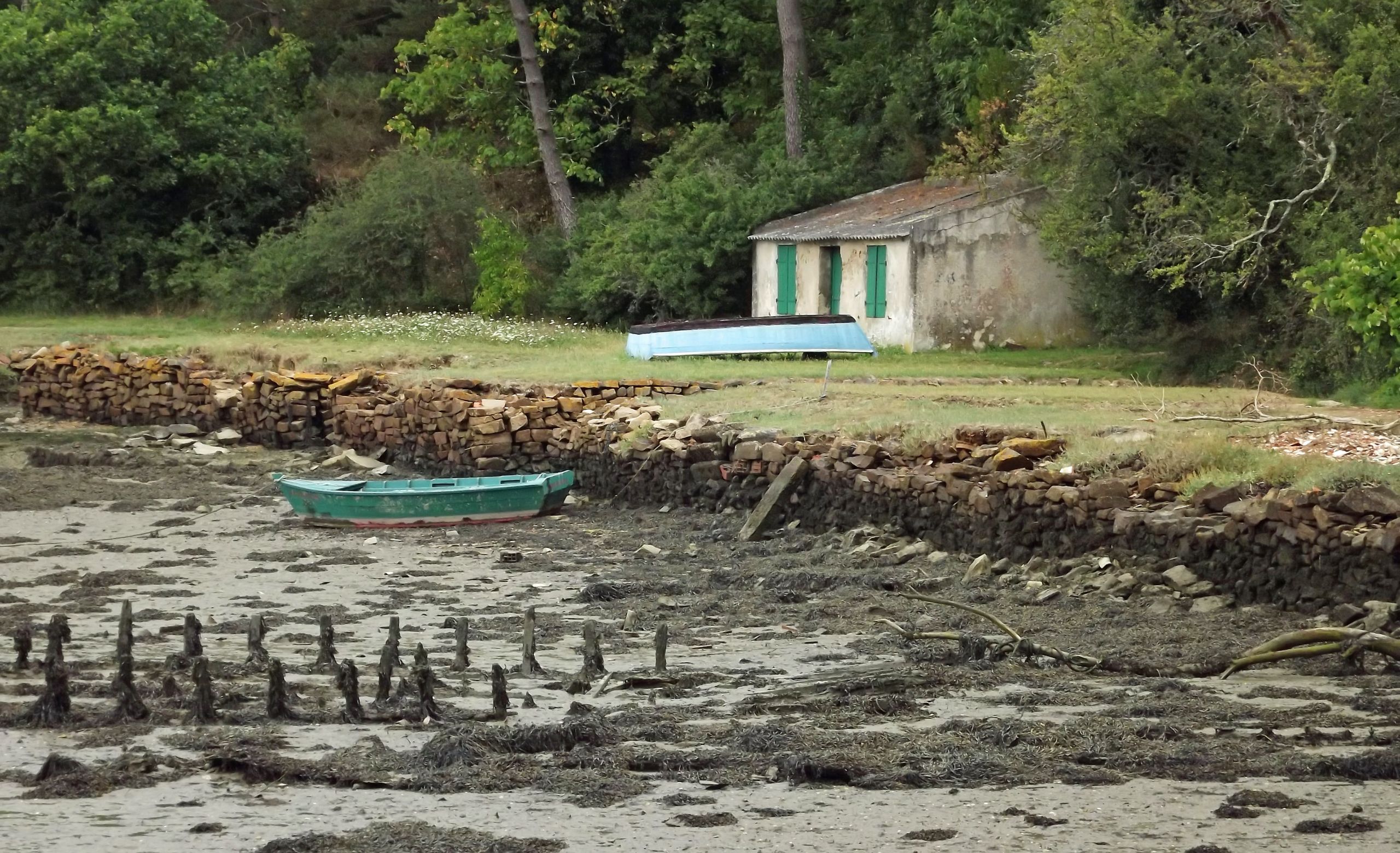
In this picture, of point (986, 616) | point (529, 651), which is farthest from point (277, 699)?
point (986, 616)

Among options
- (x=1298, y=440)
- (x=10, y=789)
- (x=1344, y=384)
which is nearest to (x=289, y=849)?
(x=10, y=789)

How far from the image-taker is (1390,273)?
1861cm

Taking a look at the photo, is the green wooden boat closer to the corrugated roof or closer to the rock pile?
the rock pile

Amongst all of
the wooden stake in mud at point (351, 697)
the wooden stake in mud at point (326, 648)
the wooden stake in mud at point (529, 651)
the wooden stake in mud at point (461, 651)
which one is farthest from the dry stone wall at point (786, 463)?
the wooden stake in mud at point (351, 697)

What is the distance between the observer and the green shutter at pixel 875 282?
32.7 meters

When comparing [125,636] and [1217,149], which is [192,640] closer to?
[125,636]

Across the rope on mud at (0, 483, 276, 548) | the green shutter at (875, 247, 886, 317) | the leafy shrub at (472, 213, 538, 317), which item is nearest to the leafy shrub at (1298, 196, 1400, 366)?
the green shutter at (875, 247, 886, 317)

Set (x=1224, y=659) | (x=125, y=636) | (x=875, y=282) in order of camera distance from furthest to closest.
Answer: (x=875, y=282)
(x=1224, y=659)
(x=125, y=636)

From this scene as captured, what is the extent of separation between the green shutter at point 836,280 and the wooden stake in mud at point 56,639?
2239cm

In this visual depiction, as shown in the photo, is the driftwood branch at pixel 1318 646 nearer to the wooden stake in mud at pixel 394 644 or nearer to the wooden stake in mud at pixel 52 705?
the wooden stake in mud at pixel 394 644

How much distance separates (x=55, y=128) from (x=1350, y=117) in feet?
90.3

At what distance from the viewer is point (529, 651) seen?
42.7 ft

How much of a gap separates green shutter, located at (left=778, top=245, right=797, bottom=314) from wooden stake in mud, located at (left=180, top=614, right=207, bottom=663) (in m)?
22.2

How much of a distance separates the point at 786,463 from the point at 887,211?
14.6 metres
